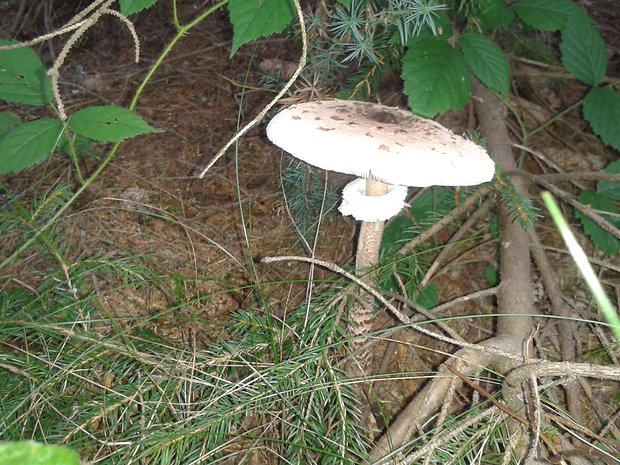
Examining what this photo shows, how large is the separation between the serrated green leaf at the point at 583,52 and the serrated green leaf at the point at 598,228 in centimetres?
56

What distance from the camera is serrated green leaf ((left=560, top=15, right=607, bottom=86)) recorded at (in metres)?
2.42

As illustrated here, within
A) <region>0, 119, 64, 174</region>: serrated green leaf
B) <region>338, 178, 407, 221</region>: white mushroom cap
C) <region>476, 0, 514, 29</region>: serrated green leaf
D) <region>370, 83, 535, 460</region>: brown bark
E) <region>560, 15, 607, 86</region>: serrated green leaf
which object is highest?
<region>476, 0, 514, 29</region>: serrated green leaf

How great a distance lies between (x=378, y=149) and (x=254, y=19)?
55 centimetres

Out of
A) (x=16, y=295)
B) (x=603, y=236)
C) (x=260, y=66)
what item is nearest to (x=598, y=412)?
(x=603, y=236)

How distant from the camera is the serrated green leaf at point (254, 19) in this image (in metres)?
1.52

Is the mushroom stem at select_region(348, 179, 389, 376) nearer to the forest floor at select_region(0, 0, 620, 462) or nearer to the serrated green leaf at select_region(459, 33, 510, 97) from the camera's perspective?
the forest floor at select_region(0, 0, 620, 462)

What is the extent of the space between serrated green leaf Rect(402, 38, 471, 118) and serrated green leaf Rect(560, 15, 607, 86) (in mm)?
929

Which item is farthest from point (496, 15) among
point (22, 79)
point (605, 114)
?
point (22, 79)

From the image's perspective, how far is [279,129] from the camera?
151cm

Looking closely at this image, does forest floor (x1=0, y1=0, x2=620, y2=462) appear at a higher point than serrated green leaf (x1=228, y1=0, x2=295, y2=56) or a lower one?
lower

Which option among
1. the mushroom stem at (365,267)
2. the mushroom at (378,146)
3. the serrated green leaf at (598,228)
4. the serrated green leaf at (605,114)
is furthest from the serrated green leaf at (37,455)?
the serrated green leaf at (605,114)

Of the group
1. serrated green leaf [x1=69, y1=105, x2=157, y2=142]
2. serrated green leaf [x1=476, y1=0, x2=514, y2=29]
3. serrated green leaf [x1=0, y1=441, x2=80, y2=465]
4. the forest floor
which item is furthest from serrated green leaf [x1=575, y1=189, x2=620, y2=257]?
serrated green leaf [x1=0, y1=441, x2=80, y2=465]

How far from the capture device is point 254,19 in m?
1.53

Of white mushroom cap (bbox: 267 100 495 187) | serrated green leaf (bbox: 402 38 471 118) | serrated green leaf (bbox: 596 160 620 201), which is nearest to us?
white mushroom cap (bbox: 267 100 495 187)
